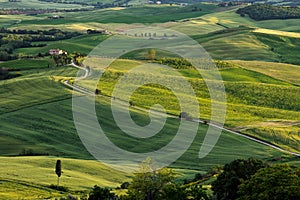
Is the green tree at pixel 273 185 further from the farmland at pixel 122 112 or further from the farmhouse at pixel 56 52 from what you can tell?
the farmhouse at pixel 56 52

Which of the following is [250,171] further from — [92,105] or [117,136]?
[92,105]

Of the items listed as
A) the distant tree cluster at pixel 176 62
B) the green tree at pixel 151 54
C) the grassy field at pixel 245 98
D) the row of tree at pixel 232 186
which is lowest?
the grassy field at pixel 245 98

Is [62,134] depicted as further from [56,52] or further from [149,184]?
[56,52]

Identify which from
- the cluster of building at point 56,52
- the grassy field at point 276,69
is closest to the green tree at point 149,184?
the grassy field at point 276,69

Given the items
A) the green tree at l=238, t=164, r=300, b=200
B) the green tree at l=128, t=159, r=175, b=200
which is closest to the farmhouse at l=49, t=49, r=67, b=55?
the green tree at l=128, t=159, r=175, b=200

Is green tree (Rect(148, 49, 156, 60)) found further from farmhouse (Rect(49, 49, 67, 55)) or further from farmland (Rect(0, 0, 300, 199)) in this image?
farmhouse (Rect(49, 49, 67, 55))

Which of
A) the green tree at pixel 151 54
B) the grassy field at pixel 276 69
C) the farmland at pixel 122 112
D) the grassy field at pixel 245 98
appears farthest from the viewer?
the green tree at pixel 151 54

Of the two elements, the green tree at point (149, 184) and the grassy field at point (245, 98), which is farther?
the grassy field at point (245, 98)

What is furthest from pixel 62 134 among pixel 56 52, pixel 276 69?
pixel 276 69
